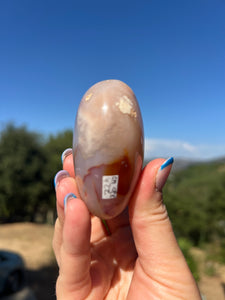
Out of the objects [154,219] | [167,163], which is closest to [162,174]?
[167,163]

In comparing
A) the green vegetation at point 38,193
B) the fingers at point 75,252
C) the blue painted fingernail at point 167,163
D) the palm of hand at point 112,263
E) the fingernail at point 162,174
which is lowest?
the green vegetation at point 38,193

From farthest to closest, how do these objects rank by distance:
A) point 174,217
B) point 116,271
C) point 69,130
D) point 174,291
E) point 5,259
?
point 69,130
point 174,217
point 5,259
point 116,271
point 174,291

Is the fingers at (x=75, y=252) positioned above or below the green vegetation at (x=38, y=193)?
above

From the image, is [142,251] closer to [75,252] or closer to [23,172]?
[75,252]

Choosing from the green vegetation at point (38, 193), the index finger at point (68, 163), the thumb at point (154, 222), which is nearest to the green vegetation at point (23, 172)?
the green vegetation at point (38, 193)

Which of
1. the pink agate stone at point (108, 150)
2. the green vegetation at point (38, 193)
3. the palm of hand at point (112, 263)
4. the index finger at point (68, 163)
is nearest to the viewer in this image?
the pink agate stone at point (108, 150)

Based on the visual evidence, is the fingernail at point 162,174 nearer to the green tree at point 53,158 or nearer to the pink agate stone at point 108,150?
the pink agate stone at point 108,150

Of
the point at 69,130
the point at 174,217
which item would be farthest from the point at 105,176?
the point at 69,130

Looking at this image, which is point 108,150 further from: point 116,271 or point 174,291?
point 116,271
